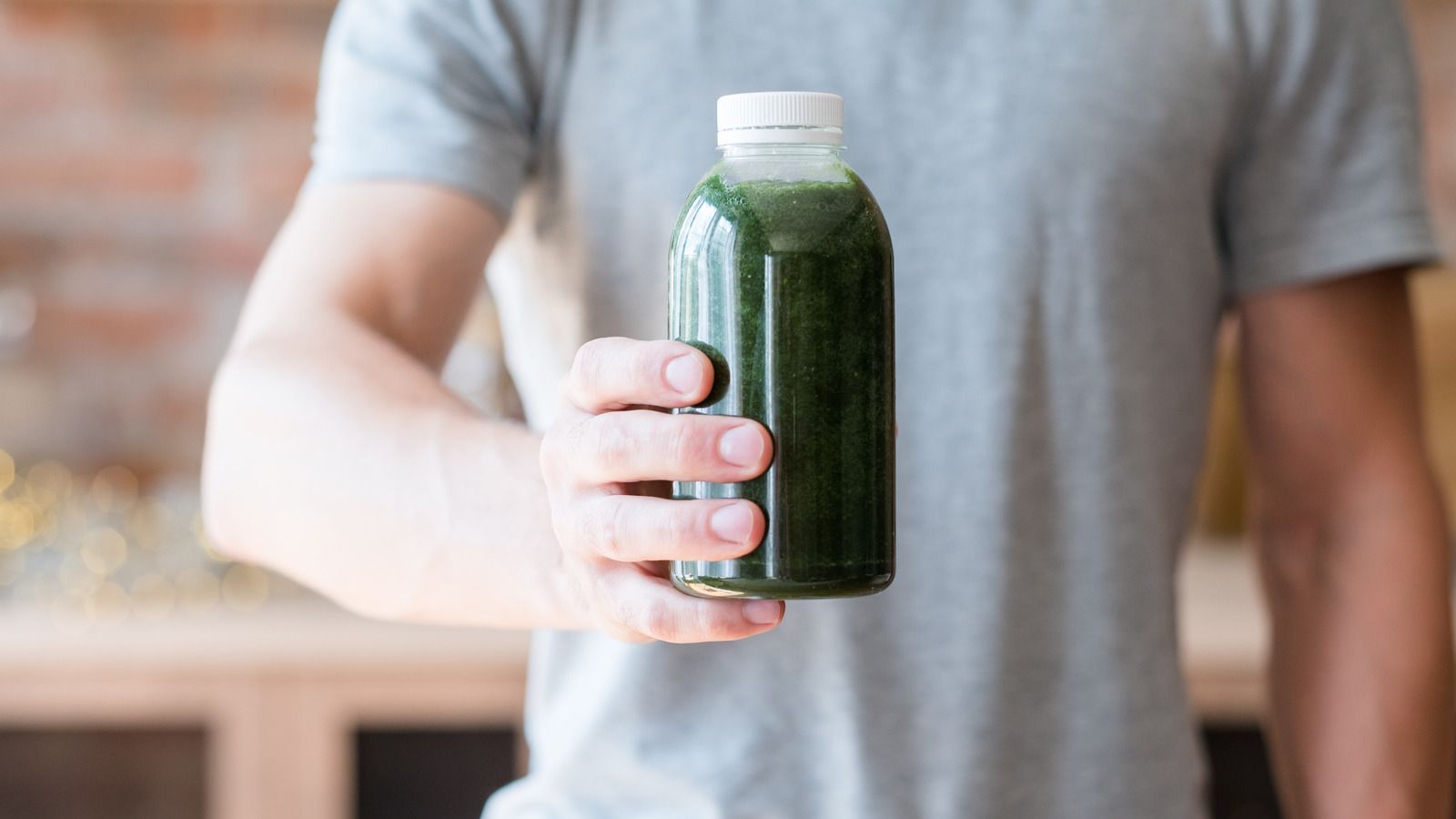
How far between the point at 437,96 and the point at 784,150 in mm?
329

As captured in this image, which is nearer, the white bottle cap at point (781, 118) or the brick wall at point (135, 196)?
the white bottle cap at point (781, 118)

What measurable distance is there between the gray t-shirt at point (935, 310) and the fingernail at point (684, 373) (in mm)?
298

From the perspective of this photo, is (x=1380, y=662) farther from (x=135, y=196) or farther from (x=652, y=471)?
(x=135, y=196)

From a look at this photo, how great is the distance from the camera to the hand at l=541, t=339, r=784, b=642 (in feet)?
1.84

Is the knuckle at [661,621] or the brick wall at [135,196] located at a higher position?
the brick wall at [135,196]

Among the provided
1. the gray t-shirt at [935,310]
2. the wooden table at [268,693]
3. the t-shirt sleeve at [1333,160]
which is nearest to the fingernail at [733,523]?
the gray t-shirt at [935,310]

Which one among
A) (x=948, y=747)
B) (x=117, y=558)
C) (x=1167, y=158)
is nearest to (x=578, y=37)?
(x=1167, y=158)

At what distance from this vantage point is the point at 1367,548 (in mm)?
1011

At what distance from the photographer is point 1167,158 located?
0.91m

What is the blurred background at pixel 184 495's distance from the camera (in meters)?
1.89

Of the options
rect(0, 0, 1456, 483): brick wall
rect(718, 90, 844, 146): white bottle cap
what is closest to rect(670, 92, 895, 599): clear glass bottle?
rect(718, 90, 844, 146): white bottle cap

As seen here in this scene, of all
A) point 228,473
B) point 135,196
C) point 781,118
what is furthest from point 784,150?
point 135,196

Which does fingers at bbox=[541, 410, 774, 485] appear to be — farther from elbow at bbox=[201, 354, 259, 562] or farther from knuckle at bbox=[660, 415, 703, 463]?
elbow at bbox=[201, 354, 259, 562]

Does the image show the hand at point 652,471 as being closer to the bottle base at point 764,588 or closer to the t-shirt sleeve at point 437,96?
the bottle base at point 764,588
